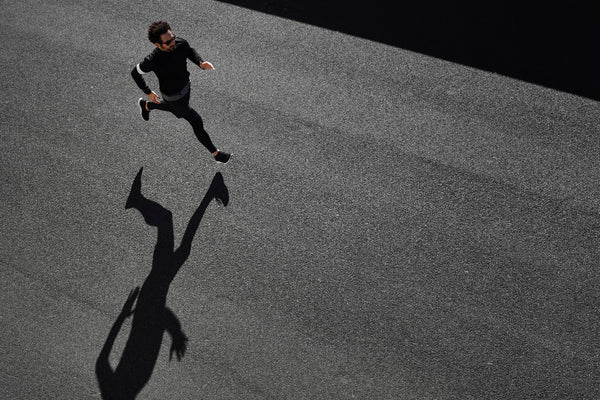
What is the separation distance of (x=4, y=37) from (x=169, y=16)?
9.38 feet

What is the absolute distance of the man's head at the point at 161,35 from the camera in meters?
4.65

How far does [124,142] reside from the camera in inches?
246

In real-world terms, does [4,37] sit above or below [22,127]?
above

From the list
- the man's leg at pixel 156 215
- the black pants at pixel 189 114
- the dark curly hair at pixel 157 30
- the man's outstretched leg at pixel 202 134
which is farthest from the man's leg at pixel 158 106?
the dark curly hair at pixel 157 30

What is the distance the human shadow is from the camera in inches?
187

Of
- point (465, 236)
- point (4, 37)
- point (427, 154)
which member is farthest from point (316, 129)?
point (4, 37)

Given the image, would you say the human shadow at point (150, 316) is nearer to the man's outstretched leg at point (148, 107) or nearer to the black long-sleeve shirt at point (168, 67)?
the man's outstretched leg at point (148, 107)

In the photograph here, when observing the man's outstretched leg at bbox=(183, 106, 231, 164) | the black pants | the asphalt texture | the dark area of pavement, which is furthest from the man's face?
the dark area of pavement

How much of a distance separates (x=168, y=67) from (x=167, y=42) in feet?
0.98

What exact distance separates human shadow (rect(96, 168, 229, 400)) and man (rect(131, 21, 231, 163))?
3.44ft

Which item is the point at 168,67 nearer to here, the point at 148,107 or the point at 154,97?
the point at 154,97

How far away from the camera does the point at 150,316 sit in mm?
5035

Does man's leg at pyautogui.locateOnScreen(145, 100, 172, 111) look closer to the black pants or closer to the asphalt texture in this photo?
the black pants

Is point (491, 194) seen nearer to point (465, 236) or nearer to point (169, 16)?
point (465, 236)
